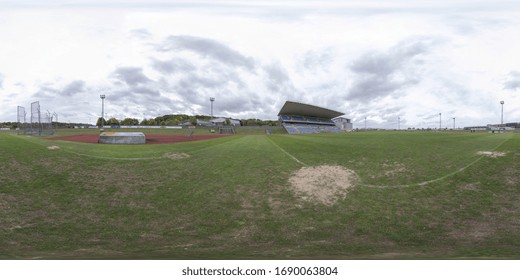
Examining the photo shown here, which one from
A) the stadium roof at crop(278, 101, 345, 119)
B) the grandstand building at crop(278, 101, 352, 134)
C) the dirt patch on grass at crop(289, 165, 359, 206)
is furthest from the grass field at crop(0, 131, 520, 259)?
the stadium roof at crop(278, 101, 345, 119)

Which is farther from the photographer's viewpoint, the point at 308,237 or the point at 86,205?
the point at 86,205

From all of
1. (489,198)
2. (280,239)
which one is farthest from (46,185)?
(489,198)

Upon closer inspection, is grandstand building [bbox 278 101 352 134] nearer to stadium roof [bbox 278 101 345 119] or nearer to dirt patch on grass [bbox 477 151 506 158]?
stadium roof [bbox 278 101 345 119]

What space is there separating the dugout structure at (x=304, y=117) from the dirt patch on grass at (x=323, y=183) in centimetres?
7084

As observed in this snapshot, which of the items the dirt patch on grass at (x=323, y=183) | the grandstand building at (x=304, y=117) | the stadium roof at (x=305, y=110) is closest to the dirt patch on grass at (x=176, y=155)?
the dirt patch on grass at (x=323, y=183)

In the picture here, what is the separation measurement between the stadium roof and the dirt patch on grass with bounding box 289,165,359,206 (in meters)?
A: 79.8

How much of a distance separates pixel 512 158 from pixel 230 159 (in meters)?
18.8

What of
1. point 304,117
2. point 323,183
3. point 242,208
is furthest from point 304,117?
point 242,208

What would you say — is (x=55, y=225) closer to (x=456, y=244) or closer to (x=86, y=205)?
(x=86, y=205)

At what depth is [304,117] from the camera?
4739 inches

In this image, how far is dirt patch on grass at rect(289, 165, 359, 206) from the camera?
14906 mm

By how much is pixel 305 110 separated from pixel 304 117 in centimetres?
828

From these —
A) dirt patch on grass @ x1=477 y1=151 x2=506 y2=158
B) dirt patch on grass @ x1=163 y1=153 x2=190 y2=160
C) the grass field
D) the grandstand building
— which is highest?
the grandstand building

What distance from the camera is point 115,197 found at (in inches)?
559
